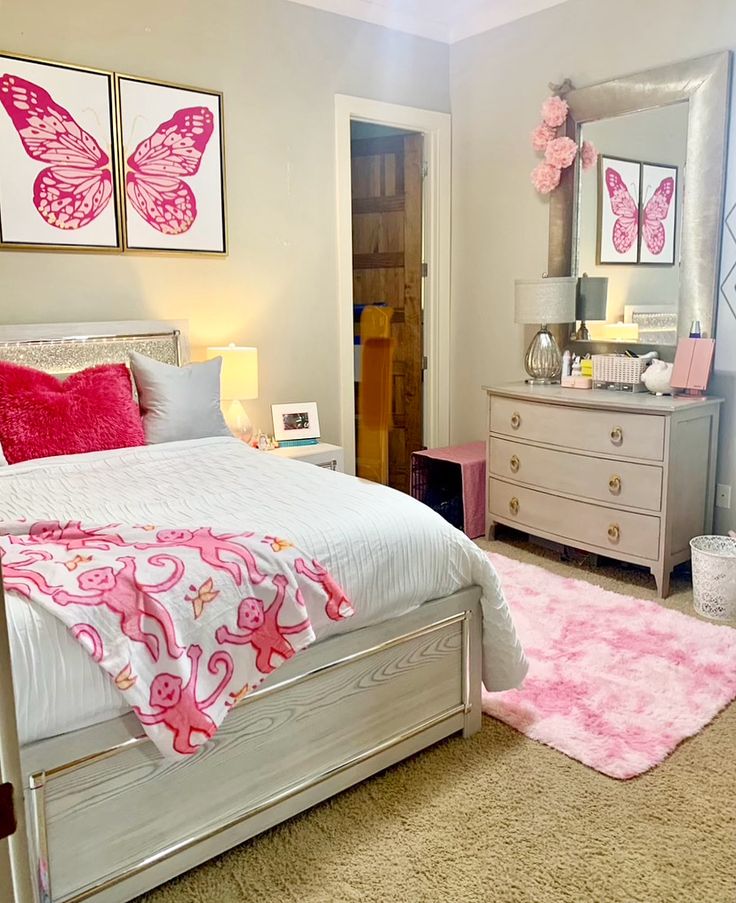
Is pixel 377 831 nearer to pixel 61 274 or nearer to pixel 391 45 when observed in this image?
pixel 61 274

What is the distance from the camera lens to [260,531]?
2008 millimetres

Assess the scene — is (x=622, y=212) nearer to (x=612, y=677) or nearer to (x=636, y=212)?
(x=636, y=212)

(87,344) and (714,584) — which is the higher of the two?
(87,344)

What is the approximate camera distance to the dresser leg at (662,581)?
132 inches

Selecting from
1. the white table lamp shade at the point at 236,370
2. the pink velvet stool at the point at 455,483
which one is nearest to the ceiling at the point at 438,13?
the white table lamp shade at the point at 236,370

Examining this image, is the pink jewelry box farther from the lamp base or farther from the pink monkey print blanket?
the pink monkey print blanket

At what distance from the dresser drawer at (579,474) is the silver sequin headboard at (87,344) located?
1.66m

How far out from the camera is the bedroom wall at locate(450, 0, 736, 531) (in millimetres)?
3549

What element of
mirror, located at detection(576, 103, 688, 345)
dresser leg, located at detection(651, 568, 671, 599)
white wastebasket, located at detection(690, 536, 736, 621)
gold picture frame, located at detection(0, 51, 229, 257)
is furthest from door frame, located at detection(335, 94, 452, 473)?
white wastebasket, located at detection(690, 536, 736, 621)

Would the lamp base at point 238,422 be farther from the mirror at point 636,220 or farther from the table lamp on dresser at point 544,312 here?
the mirror at point 636,220

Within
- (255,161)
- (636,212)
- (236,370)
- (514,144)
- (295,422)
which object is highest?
(514,144)

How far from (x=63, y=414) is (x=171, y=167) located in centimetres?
140

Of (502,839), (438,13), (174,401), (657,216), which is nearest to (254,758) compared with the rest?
(502,839)

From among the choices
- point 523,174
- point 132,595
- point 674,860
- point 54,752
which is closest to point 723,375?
point 523,174
